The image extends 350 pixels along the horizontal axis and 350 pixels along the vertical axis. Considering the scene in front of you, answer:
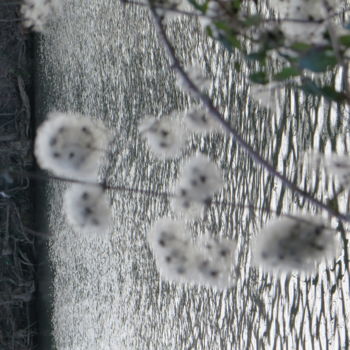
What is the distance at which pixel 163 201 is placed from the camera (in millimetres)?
1234

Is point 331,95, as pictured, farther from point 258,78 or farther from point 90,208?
point 90,208

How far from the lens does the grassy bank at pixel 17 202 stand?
216 centimetres

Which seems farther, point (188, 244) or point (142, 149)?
point (142, 149)

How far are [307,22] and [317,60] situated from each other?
0.21 feet

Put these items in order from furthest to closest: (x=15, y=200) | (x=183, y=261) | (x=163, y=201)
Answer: (x=15, y=200)
(x=163, y=201)
(x=183, y=261)

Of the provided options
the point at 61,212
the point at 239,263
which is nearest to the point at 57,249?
the point at 61,212

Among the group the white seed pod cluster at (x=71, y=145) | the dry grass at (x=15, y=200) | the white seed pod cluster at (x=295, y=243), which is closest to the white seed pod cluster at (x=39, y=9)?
the white seed pod cluster at (x=71, y=145)

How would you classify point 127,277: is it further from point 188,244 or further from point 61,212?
point 188,244

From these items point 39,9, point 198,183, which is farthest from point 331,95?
point 39,9

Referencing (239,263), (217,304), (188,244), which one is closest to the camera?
(188,244)

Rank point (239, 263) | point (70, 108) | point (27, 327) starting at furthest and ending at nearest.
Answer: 1. point (27, 327)
2. point (70, 108)
3. point (239, 263)

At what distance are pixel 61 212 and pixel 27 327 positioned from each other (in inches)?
17.7

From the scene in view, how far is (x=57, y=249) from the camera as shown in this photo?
2.11 metres

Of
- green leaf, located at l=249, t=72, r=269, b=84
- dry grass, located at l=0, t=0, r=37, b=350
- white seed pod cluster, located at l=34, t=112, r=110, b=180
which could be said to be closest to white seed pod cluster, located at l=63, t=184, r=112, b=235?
white seed pod cluster, located at l=34, t=112, r=110, b=180
